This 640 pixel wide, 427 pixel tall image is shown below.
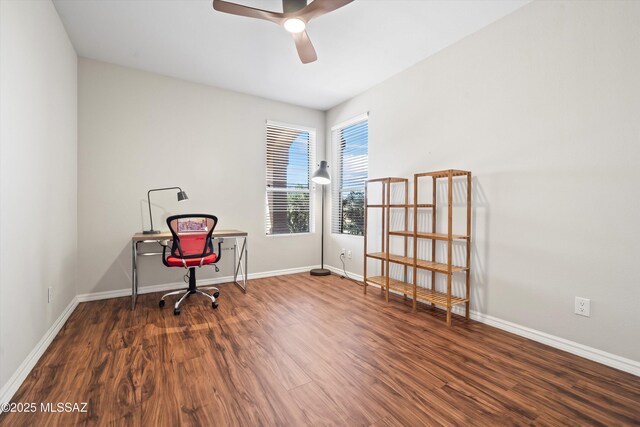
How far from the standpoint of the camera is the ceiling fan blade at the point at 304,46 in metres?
2.33

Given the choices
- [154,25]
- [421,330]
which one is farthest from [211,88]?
[421,330]

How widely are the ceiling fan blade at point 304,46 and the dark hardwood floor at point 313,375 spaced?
2399 mm

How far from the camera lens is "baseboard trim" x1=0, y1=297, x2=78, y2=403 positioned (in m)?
1.52

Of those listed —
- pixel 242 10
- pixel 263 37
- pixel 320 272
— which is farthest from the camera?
pixel 320 272

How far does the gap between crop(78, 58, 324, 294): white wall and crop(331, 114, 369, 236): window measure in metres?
0.96

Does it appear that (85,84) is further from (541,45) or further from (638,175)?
(638,175)

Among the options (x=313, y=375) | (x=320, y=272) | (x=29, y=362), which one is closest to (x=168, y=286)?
(x=29, y=362)

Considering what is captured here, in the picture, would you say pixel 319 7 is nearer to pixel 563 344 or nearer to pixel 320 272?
pixel 563 344

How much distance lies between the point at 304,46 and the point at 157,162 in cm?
229

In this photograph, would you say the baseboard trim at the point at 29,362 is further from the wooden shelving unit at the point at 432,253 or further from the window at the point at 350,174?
the window at the point at 350,174

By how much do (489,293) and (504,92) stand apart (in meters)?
1.76

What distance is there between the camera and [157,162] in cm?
353

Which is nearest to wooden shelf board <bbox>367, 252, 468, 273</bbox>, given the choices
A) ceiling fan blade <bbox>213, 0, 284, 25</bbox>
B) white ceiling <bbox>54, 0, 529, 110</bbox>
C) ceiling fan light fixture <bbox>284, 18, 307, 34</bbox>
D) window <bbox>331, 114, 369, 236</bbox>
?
window <bbox>331, 114, 369, 236</bbox>

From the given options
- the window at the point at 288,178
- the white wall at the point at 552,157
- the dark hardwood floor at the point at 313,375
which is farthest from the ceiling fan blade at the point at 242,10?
the dark hardwood floor at the point at 313,375
